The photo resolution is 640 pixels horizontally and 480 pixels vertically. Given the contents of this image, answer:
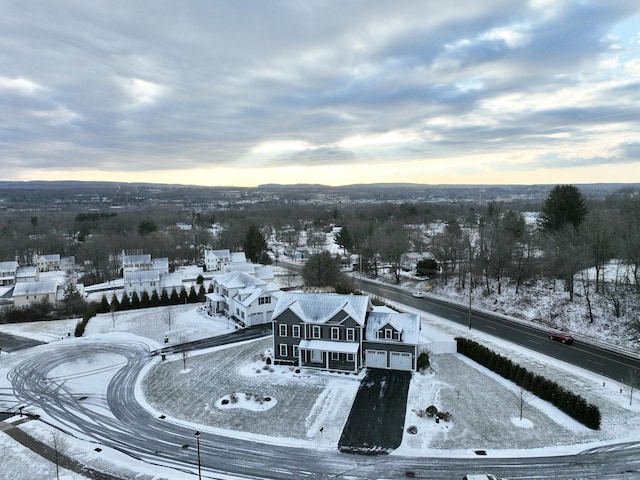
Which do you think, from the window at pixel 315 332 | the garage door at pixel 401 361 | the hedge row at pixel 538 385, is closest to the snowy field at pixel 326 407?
the hedge row at pixel 538 385

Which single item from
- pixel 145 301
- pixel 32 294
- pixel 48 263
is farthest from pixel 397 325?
pixel 48 263

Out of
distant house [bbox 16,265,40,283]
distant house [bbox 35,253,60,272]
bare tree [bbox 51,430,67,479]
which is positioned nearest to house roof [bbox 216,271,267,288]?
bare tree [bbox 51,430,67,479]

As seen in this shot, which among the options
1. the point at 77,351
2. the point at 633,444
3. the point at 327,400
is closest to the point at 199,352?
the point at 77,351

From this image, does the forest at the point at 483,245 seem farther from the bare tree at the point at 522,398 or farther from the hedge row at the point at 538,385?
the bare tree at the point at 522,398

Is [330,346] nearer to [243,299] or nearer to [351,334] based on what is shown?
[351,334]

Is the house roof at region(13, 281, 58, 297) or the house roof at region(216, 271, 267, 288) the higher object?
the house roof at region(216, 271, 267, 288)

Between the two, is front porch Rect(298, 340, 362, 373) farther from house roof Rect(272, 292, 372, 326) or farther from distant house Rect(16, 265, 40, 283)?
distant house Rect(16, 265, 40, 283)
